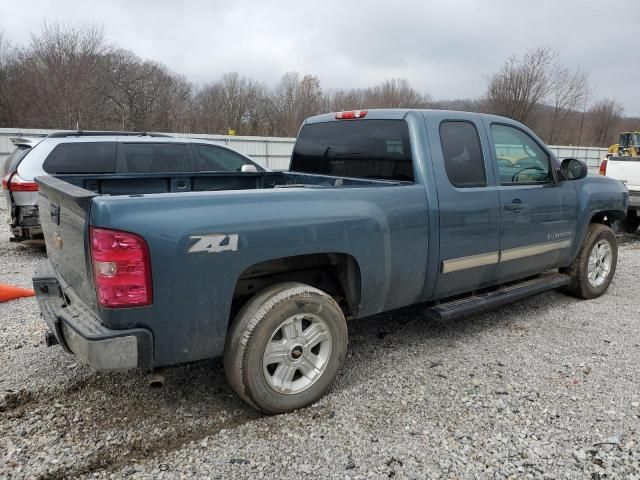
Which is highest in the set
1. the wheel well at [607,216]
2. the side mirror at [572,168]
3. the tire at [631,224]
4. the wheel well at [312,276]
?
the side mirror at [572,168]

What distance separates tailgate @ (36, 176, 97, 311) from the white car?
2899 mm

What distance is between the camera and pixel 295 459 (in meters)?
2.57

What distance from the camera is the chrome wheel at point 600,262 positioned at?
5.31 meters

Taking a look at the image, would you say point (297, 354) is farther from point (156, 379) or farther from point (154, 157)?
point (154, 157)

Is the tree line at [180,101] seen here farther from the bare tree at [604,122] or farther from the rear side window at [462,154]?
the rear side window at [462,154]

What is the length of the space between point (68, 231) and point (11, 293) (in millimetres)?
3003

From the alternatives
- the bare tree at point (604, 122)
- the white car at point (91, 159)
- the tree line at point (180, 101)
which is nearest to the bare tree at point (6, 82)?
the tree line at point (180, 101)

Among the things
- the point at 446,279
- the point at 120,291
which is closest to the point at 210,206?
the point at 120,291

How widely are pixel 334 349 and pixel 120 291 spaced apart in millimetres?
1377

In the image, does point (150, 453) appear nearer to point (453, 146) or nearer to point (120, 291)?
point (120, 291)

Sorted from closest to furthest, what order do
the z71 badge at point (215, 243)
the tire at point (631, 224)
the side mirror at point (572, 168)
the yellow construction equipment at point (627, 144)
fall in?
the z71 badge at point (215, 243)
the side mirror at point (572, 168)
the tire at point (631, 224)
the yellow construction equipment at point (627, 144)

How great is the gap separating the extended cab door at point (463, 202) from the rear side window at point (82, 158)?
4946 mm

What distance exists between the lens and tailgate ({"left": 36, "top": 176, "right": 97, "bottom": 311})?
2.50m

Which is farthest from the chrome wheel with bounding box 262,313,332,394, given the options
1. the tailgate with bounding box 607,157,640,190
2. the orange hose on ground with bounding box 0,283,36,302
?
the tailgate with bounding box 607,157,640,190
